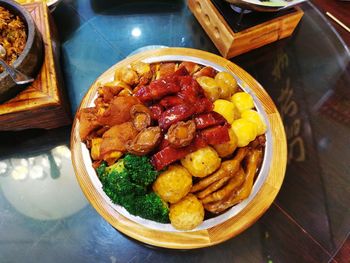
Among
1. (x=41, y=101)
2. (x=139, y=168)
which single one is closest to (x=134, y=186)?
(x=139, y=168)

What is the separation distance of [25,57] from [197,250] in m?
1.51

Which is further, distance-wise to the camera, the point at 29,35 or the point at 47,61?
the point at 47,61

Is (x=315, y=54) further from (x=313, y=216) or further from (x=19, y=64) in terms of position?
(x=19, y=64)

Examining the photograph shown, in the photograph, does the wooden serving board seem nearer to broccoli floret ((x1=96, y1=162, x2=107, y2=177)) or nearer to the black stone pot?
the black stone pot

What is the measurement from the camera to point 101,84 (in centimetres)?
196

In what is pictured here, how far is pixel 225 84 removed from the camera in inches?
71.0

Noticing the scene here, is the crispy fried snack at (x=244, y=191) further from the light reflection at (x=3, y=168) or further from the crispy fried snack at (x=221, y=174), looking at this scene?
the light reflection at (x=3, y=168)

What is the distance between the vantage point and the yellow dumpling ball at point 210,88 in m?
1.68

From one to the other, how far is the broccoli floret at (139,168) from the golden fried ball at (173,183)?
55 millimetres

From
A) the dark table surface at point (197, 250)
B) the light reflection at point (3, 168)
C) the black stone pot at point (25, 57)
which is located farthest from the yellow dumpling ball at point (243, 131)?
the light reflection at point (3, 168)

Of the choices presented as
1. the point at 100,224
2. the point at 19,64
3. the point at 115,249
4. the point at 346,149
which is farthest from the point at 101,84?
the point at 346,149

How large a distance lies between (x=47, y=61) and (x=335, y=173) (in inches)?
80.7

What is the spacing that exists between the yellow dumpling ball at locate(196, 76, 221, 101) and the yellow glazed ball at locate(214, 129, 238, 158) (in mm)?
226

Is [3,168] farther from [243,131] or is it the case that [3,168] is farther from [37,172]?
Answer: [243,131]
